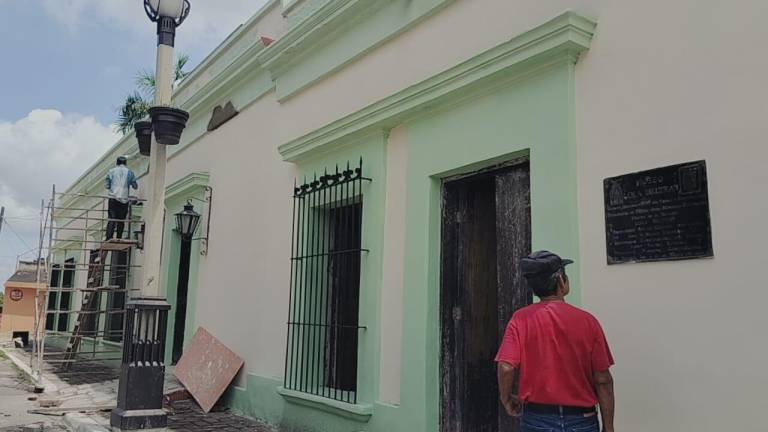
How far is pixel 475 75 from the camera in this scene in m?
4.38

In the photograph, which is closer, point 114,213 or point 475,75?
point 475,75

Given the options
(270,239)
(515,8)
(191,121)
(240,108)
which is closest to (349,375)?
(270,239)

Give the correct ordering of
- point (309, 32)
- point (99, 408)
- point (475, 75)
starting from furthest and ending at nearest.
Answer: point (99, 408)
point (309, 32)
point (475, 75)

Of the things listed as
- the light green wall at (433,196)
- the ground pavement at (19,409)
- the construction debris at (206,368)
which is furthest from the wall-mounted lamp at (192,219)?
the light green wall at (433,196)

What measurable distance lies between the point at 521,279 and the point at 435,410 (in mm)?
1220

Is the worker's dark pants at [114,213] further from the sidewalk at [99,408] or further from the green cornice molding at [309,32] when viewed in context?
the green cornice molding at [309,32]

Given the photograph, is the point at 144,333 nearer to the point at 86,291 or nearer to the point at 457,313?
the point at 457,313

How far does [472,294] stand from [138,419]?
2974 millimetres

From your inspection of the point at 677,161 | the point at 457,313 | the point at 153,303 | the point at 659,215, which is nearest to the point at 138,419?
the point at 153,303

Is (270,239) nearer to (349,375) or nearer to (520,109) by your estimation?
(349,375)

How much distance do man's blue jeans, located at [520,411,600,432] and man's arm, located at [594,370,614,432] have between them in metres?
0.04

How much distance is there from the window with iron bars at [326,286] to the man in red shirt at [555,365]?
2856mm

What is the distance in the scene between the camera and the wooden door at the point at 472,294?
14.9 feet

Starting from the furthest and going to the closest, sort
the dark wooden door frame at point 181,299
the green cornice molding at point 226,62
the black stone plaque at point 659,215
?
the dark wooden door frame at point 181,299 < the green cornice molding at point 226,62 < the black stone plaque at point 659,215
